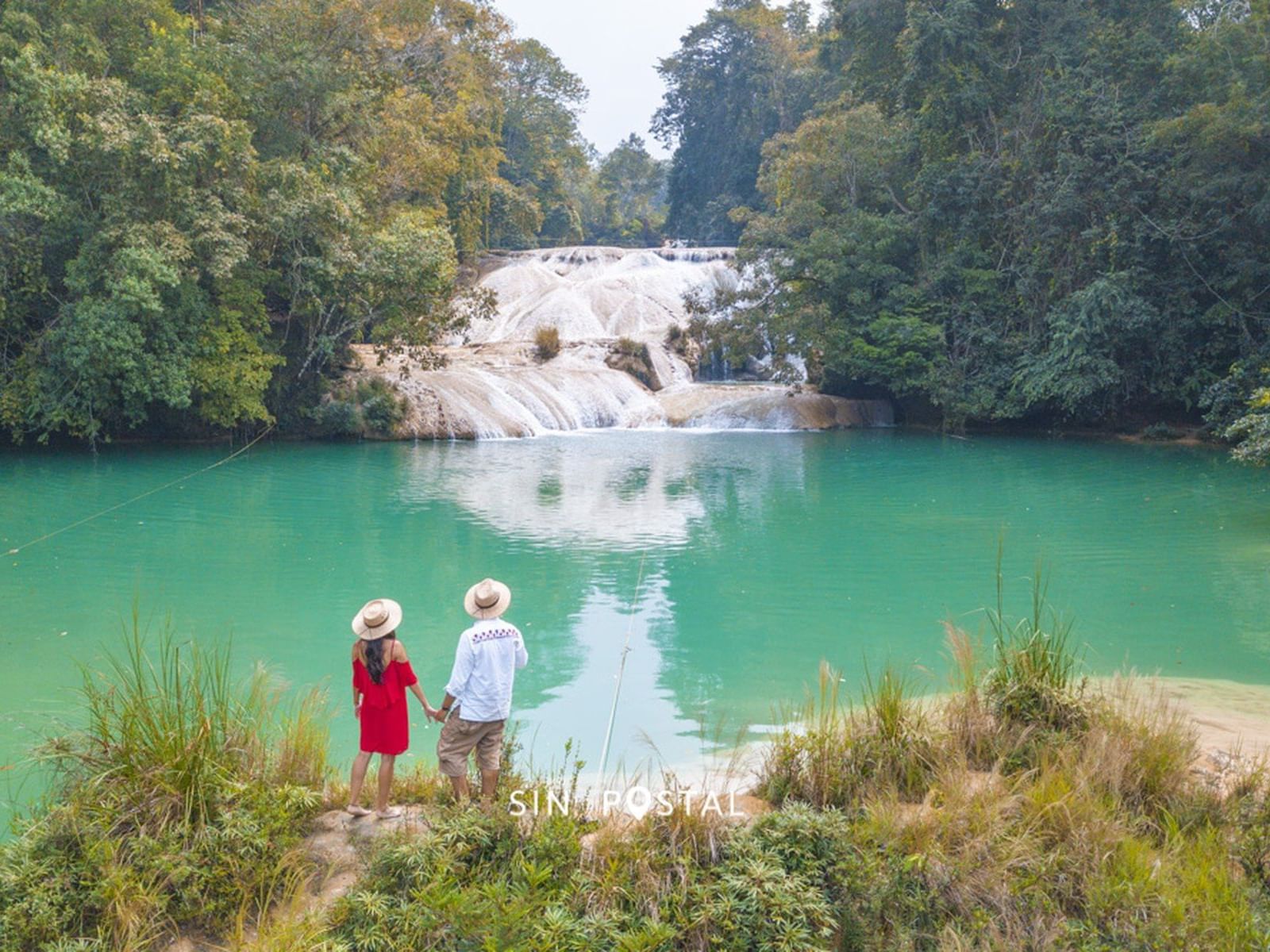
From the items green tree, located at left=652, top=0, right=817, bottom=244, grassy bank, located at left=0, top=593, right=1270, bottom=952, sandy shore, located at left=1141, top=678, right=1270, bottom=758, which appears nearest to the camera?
grassy bank, located at left=0, top=593, right=1270, bottom=952

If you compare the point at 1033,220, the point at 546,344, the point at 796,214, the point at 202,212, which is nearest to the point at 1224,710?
the point at 202,212

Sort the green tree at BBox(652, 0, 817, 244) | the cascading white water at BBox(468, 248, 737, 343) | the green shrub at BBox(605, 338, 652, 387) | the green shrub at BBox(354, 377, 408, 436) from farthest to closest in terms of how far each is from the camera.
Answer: the green tree at BBox(652, 0, 817, 244)
the cascading white water at BBox(468, 248, 737, 343)
the green shrub at BBox(605, 338, 652, 387)
the green shrub at BBox(354, 377, 408, 436)

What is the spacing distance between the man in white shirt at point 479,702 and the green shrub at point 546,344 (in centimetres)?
2223

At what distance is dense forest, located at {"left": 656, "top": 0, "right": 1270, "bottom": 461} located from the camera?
17969 millimetres

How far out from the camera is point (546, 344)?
26.1 meters

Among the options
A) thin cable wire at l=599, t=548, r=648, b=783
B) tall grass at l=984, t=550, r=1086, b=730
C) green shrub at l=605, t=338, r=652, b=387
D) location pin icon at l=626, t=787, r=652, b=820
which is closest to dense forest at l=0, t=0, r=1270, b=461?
green shrub at l=605, t=338, r=652, b=387

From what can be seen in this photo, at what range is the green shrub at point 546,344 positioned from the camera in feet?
85.6

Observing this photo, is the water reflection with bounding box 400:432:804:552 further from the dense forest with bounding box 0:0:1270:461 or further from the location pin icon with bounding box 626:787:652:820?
the location pin icon with bounding box 626:787:652:820

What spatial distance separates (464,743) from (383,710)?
340 mm

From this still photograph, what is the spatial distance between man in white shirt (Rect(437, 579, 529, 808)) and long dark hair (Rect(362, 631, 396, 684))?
273 mm

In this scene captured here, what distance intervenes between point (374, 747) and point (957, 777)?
2.25 meters

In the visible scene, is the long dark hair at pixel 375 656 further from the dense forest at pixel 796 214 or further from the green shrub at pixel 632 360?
the green shrub at pixel 632 360

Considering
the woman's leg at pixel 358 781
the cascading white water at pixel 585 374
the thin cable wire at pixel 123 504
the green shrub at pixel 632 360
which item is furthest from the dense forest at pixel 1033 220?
the woman's leg at pixel 358 781

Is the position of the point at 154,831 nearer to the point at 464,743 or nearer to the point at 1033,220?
the point at 464,743
